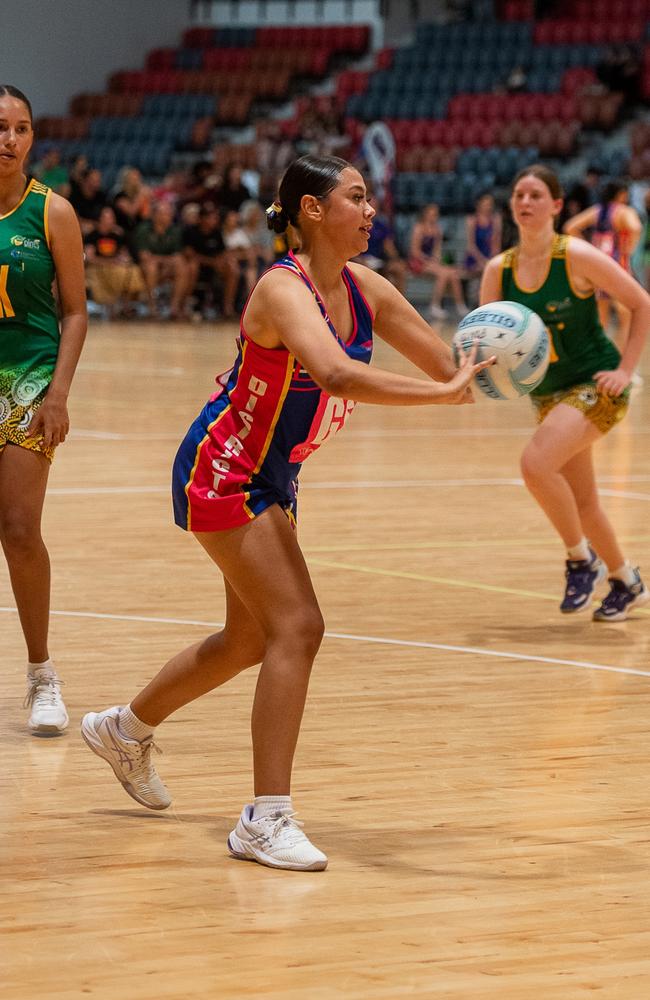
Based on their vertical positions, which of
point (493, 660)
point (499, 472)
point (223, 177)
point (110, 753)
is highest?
point (110, 753)

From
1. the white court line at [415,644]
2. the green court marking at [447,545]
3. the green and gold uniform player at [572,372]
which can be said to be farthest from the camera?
the green court marking at [447,545]

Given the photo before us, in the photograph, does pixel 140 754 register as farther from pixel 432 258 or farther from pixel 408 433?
pixel 432 258

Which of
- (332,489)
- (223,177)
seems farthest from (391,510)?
(223,177)

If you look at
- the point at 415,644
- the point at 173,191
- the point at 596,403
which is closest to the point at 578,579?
the point at 596,403

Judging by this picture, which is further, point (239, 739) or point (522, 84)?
point (522, 84)

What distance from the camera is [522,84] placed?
87.7 feet

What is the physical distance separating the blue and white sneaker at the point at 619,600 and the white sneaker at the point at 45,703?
236 centimetres

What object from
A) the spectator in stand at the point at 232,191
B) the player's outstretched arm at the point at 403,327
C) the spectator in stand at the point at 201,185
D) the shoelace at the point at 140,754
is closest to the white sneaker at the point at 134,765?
the shoelace at the point at 140,754

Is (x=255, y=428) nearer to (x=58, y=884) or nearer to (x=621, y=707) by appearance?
(x=58, y=884)

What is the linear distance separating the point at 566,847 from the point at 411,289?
21.6 m

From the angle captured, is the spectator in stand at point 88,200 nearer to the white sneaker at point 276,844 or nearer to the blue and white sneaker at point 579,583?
the blue and white sneaker at point 579,583

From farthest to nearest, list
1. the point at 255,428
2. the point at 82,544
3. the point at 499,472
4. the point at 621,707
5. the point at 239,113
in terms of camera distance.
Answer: the point at 239,113 → the point at 499,472 → the point at 82,544 → the point at 621,707 → the point at 255,428

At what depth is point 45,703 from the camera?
187 inches

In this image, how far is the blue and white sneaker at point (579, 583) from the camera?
6.46m
